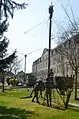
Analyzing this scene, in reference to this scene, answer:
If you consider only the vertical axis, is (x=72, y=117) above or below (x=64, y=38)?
below

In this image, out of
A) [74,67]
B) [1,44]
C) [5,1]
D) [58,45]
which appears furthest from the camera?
[58,45]

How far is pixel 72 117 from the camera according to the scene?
1756 centimetres

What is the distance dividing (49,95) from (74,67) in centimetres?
986

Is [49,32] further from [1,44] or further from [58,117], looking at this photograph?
[58,117]

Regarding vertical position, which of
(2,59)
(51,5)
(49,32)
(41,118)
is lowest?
(41,118)

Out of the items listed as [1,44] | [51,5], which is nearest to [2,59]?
[1,44]

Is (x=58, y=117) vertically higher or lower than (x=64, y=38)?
lower

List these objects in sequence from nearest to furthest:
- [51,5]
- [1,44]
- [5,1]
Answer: [5,1] → [1,44] → [51,5]

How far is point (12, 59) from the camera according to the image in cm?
2673

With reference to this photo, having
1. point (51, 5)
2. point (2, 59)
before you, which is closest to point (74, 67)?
point (51, 5)

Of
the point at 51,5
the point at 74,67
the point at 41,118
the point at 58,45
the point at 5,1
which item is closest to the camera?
the point at 5,1

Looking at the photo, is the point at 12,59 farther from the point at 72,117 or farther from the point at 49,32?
the point at 72,117

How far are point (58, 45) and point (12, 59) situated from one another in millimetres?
13507

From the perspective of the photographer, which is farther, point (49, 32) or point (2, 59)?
point (49, 32)
